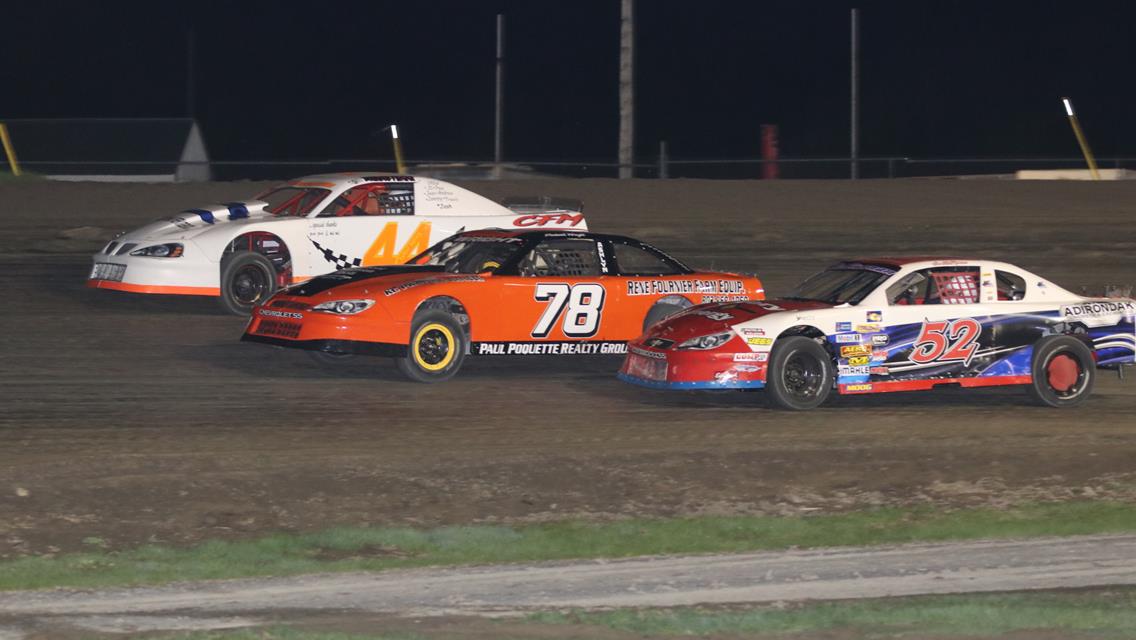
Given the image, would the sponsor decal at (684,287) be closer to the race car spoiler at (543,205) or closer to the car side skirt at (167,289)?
the race car spoiler at (543,205)

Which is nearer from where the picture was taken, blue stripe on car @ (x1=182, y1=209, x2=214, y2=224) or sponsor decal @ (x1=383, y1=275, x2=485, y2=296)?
sponsor decal @ (x1=383, y1=275, x2=485, y2=296)

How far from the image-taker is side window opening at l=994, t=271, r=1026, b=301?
13211 millimetres

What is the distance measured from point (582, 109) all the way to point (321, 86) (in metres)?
10.2

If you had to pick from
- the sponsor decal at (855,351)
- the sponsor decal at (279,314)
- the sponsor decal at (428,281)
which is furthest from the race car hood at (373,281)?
the sponsor decal at (855,351)

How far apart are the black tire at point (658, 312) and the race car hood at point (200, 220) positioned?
4.59 meters

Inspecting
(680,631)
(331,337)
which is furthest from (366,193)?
(680,631)

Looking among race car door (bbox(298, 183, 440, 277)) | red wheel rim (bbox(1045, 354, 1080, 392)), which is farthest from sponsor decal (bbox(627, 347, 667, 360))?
race car door (bbox(298, 183, 440, 277))

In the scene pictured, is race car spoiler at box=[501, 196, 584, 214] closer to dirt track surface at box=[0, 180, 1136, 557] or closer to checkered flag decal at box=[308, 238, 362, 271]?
checkered flag decal at box=[308, 238, 362, 271]

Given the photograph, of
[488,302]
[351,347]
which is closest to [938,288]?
[488,302]

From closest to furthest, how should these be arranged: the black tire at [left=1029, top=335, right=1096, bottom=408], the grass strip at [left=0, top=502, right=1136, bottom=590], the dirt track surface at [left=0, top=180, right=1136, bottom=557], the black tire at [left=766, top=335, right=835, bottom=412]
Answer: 1. the grass strip at [left=0, top=502, right=1136, bottom=590]
2. the dirt track surface at [left=0, top=180, right=1136, bottom=557]
3. the black tire at [left=766, top=335, right=835, bottom=412]
4. the black tire at [left=1029, top=335, right=1096, bottom=408]

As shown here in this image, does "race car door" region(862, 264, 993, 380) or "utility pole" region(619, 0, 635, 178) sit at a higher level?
"utility pole" region(619, 0, 635, 178)

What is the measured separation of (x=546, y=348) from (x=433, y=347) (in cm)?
98

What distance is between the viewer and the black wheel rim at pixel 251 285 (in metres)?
16.8

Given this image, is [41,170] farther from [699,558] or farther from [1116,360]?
[699,558]
